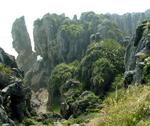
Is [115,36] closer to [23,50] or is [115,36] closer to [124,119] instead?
[23,50]

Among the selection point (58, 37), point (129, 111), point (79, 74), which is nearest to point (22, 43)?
point (58, 37)

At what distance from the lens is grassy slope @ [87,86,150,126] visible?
1099cm

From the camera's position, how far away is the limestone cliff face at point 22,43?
14325 cm

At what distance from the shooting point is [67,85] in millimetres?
85750

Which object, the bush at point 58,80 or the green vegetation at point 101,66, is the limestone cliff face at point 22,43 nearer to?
the bush at point 58,80

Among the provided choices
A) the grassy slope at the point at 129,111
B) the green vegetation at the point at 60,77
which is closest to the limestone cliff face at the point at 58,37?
the green vegetation at the point at 60,77

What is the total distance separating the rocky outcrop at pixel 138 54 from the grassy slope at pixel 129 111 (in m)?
18.3

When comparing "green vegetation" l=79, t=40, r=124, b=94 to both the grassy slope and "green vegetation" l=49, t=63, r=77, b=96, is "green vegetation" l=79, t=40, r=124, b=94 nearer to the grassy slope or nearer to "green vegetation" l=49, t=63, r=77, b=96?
"green vegetation" l=49, t=63, r=77, b=96

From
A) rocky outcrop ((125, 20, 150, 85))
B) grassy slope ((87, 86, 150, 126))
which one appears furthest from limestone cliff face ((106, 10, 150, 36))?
grassy slope ((87, 86, 150, 126))

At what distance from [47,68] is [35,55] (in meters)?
18.2

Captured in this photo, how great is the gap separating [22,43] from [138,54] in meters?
109

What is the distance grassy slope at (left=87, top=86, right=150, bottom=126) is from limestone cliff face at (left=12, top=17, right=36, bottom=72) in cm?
13143

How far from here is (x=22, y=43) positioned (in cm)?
14438

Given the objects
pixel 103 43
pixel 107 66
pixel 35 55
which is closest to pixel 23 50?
pixel 35 55
